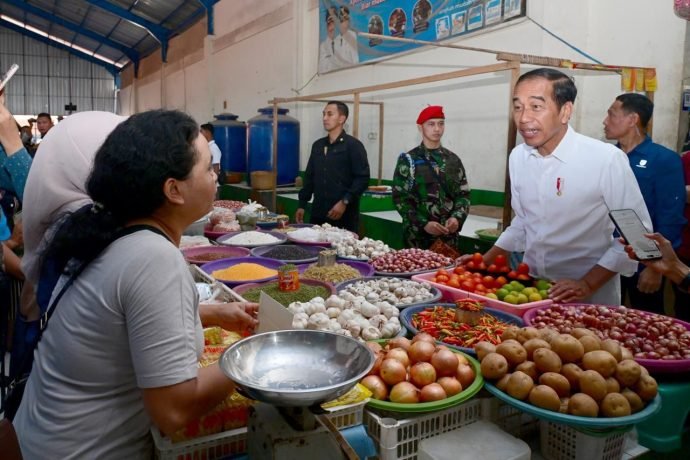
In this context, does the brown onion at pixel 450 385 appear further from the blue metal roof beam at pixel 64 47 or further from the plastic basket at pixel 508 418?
the blue metal roof beam at pixel 64 47

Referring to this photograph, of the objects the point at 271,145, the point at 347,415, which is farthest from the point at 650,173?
the point at 271,145

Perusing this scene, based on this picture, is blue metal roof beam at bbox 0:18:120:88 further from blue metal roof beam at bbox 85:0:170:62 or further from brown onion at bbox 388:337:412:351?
brown onion at bbox 388:337:412:351

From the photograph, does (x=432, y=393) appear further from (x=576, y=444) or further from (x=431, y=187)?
(x=431, y=187)

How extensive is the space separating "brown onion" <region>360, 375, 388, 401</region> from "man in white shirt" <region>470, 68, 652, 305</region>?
103cm

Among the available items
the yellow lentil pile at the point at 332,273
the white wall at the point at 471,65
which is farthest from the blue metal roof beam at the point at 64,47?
the yellow lentil pile at the point at 332,273

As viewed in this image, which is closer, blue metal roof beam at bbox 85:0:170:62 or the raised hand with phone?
the raised hand with phone

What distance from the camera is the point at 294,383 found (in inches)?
45.6

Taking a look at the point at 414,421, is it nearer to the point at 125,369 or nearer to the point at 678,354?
the point at 125,369

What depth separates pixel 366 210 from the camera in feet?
18.3

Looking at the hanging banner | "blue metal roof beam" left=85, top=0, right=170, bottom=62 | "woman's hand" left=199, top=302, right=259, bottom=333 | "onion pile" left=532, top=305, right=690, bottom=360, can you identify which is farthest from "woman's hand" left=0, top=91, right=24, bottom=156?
"blue metal roof beam" left=85, top=0, right=170, bottom=62

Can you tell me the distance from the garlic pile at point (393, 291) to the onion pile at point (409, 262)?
346 mm

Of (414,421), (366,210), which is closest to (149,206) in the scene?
(414,421)

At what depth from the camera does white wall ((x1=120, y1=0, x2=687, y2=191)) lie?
4.34 m

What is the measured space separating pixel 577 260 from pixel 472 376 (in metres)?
1.25
